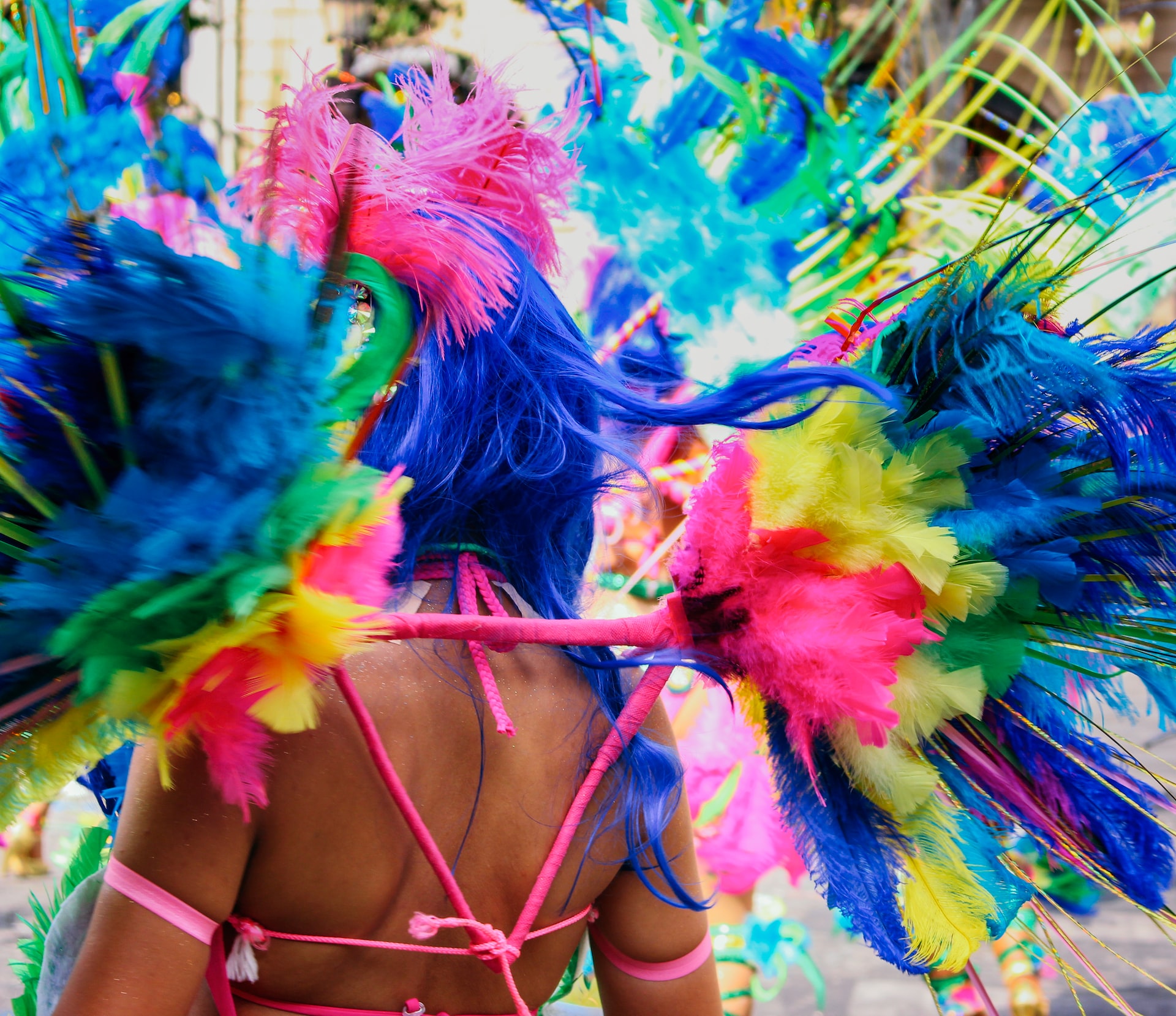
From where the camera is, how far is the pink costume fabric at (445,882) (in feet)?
2.90

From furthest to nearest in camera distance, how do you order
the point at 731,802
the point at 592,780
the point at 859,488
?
1. the point at 731,802
2. the point at 592,780
3. the point at 859,488

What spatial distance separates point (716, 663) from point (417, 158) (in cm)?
59

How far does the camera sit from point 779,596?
1005 millimetres

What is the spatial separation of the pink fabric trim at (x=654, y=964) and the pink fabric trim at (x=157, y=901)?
0.53 meters

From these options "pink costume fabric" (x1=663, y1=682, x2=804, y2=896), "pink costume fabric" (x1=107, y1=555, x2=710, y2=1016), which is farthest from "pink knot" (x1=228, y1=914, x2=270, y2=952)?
"pink costume fabric" (x1=663, y1=682, x2=804, y2=896)

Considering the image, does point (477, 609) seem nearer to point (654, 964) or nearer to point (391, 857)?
point (391, 857)

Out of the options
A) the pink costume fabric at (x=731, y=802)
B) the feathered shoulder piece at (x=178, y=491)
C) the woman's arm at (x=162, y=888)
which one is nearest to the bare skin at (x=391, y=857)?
the woman's arm at (x=162, y=888)

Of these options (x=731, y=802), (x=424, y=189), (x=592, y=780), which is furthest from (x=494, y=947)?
(x=731, y=802)

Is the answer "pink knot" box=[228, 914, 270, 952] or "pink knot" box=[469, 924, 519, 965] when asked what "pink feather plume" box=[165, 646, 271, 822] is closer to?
"pink knot" box=[228, 914, 270, 952]

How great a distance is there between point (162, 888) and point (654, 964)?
Result: 1.95 ft

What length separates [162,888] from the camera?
2.86 feet

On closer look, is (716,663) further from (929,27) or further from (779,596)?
(929,27)

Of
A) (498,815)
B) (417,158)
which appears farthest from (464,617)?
(417,158)

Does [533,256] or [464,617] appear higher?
[533,256]
